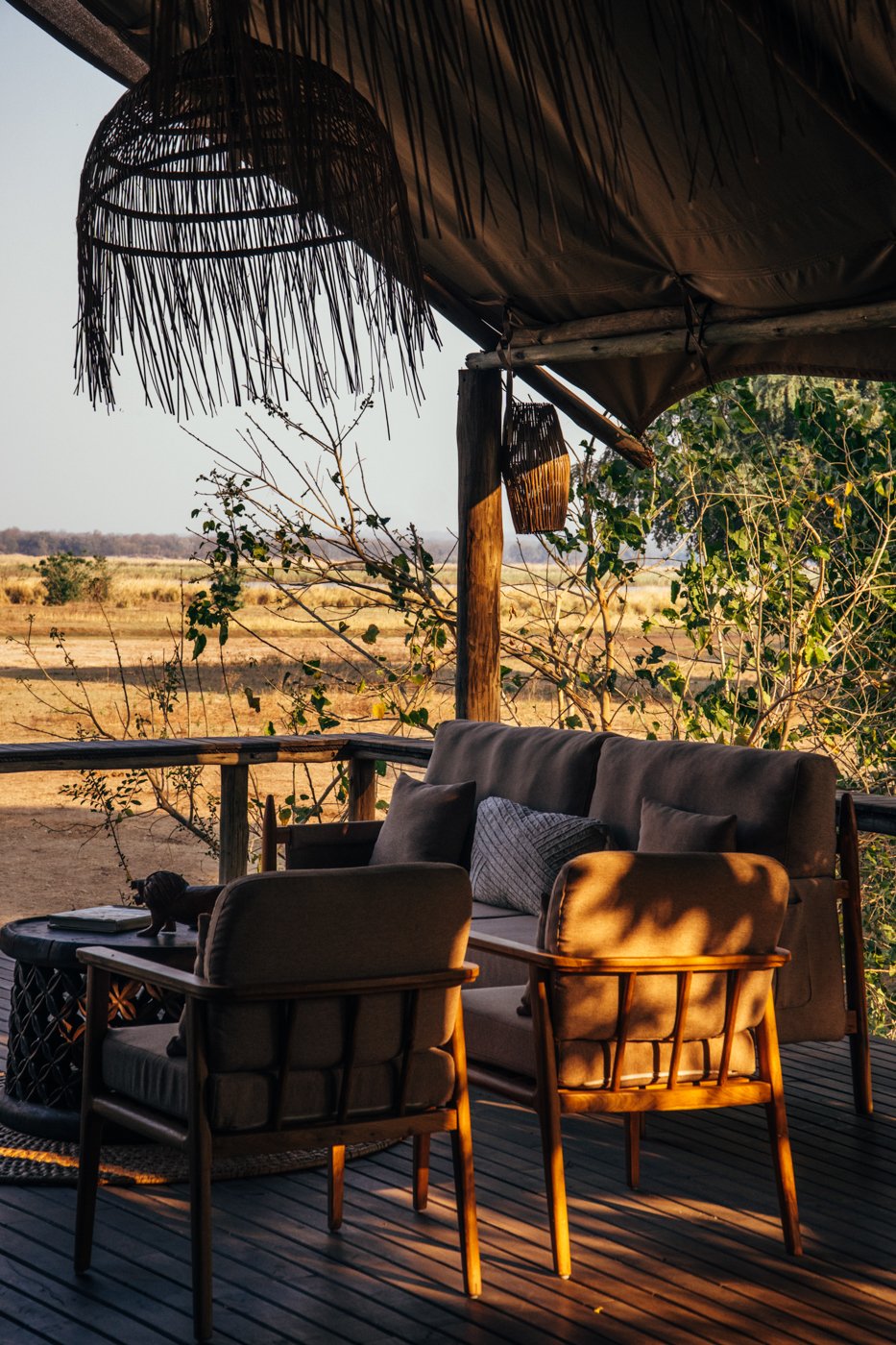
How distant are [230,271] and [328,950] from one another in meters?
1.25

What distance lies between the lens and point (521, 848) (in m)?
4.30

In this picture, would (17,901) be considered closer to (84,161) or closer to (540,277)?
(540,277)

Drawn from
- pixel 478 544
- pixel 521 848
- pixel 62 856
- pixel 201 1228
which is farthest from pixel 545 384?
pixel 62 856

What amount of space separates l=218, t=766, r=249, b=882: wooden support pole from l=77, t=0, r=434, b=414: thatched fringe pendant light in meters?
2.96

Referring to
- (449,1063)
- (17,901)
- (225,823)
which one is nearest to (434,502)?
(225,823)

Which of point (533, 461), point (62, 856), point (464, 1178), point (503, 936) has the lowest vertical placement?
point (62, 856)

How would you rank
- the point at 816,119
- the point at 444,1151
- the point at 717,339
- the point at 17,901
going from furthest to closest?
the point at 17,901 < the point at 717,339 < the point at 816,119 < the point at 444,1151

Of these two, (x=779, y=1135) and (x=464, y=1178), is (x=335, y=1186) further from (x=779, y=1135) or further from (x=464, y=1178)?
(x=779, y=1135)

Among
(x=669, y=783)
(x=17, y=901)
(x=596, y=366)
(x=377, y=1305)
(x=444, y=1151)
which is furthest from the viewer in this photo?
(x=17, y=901)

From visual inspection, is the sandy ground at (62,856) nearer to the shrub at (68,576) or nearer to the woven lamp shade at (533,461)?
the shrub at (68,576)

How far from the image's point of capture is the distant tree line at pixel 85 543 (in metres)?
21.8

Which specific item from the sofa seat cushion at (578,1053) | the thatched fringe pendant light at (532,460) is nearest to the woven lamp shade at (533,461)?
the thatched fringe pendant light at (532,460)

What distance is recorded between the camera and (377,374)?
2.66m

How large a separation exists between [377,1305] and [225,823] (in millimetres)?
3117
